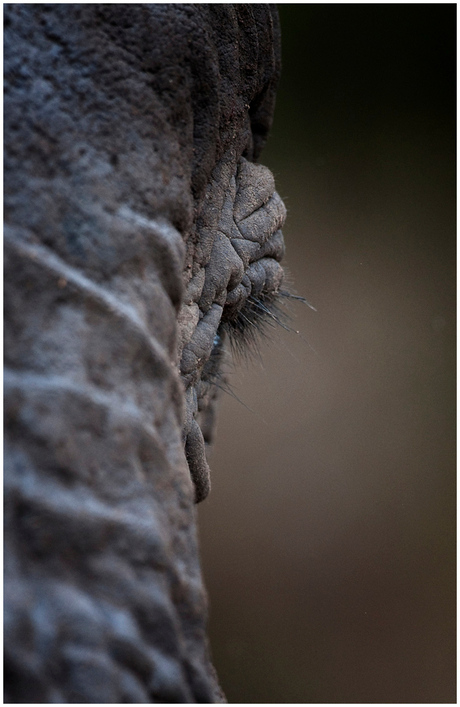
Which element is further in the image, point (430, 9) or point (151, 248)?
point (430, 9)

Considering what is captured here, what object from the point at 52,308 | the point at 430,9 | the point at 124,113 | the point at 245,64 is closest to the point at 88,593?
the point at 52,308

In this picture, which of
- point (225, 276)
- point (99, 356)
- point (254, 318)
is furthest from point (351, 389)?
point (99, 356)

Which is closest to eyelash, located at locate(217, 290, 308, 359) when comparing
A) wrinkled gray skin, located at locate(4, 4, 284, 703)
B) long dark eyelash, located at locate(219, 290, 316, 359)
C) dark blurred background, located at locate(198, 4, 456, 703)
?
long dark eyelash, located at locate(219, 290, 316, 359)

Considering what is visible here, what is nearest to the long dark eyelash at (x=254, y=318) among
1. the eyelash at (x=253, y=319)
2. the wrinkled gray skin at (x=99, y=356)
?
the eyelash at (x=253, y=319)

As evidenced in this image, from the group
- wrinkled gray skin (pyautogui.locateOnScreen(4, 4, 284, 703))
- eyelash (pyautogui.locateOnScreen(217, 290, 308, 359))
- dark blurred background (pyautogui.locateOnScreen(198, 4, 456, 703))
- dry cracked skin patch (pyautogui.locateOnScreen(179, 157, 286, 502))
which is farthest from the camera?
dark blurred background (pyautogui.locateOnScreen(198, 4, 456, 703))

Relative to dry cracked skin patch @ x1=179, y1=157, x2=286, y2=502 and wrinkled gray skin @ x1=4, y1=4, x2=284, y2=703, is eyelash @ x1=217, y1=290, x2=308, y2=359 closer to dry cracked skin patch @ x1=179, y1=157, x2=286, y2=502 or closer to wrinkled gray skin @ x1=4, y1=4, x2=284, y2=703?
dry cracked skin patch @ x1=179, y1=157, x2=286, y2=502

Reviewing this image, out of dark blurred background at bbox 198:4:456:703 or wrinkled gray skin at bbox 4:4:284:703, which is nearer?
wrinkled gray skin at bbox 4:4:284:703

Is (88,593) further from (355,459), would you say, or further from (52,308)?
(355,459)
